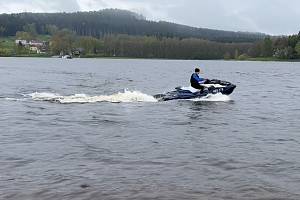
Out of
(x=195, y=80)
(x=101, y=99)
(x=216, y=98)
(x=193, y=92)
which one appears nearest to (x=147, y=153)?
(x=101, y=99)

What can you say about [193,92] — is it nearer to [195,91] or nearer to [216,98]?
[195,91]

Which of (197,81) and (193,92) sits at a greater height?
(197,81)

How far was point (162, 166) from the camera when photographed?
15.7 metres

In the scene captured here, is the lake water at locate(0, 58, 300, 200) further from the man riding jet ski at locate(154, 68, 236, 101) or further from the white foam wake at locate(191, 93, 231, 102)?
the white foam wake at locate(191, 93, 231, 102)

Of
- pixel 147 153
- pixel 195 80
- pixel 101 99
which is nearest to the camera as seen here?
pixel 147 153

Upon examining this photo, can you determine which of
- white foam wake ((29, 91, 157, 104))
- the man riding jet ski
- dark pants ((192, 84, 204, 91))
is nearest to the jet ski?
the man riding jet ski

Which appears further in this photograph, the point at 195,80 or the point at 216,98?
the point at 216,98

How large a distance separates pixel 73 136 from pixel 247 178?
8926mm

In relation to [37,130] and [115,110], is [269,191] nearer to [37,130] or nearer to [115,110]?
[37,130]

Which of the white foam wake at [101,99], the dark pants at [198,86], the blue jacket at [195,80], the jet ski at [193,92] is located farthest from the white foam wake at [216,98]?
the white foam wake at [101,99]

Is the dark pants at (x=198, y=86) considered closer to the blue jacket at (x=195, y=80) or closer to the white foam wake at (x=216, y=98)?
the blue jacket at (x=195, y=80)

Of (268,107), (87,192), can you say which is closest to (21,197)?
(87,192)

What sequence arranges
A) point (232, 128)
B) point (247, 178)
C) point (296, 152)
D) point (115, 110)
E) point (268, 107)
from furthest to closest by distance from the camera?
point (268, 107) < point (115, 110) < point (232, 128) < point (296, 152) < point (247, 178)

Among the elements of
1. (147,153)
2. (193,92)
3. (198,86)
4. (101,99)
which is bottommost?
(101,99)
